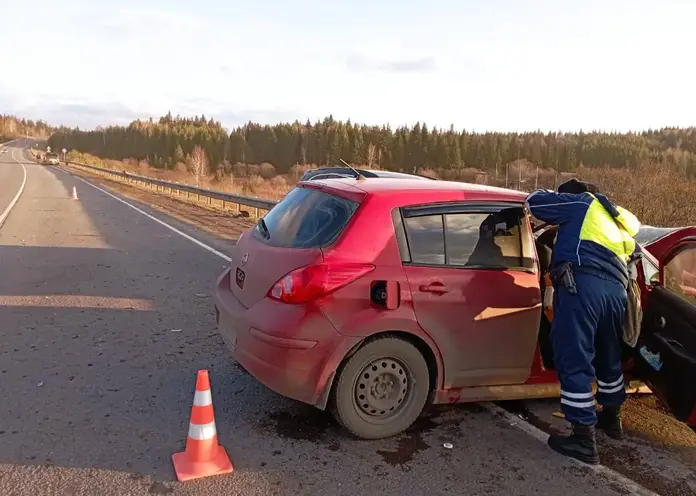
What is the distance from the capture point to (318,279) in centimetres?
348

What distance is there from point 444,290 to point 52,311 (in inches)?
190

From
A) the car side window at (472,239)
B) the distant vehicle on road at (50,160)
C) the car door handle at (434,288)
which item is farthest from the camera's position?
the distant vehicle on road at (50,160)

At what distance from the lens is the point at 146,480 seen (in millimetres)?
3084

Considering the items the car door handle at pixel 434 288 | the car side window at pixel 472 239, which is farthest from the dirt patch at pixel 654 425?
the car door handle at pixel 434 288

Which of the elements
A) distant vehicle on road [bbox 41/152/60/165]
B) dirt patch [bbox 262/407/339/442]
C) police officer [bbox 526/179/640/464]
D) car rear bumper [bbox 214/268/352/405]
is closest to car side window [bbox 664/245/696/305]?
police officer [bbox 526/179/640/464]

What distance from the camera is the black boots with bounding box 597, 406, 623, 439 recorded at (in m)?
3.86

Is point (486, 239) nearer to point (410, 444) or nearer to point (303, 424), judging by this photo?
point (410, 444)

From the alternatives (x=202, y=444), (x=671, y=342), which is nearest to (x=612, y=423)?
(x=671, y=342)

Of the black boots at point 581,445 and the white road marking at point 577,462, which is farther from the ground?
the black boots at point 581,445

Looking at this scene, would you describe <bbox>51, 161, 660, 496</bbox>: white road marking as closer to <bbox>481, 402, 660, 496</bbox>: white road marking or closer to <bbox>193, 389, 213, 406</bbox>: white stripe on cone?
<bbox>481, 402, 660, 496</bbox>: white road marking

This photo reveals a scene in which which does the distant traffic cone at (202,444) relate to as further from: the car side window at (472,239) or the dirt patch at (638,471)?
the dirt patch at (638,471)

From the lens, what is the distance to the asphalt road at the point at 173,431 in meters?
3.13

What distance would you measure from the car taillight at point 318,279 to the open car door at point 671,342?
1.93 metres

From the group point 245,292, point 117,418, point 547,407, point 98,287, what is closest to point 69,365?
point 117,418
